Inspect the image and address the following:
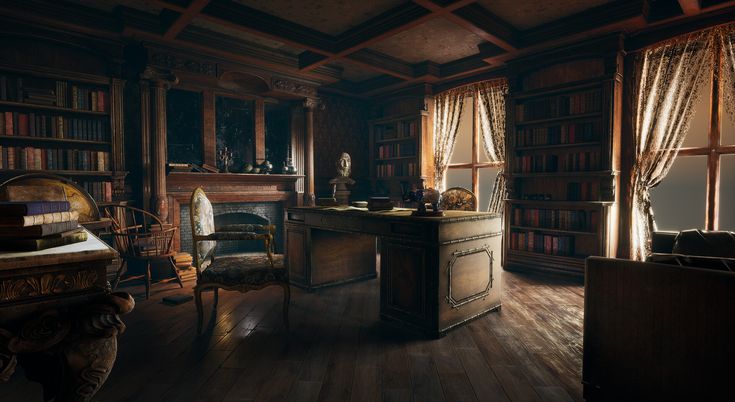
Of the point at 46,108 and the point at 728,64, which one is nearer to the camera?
the point at 728,64

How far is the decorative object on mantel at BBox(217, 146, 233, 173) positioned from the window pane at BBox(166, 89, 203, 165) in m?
0.30

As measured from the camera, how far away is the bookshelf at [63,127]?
164 inches

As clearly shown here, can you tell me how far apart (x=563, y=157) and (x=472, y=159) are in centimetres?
170

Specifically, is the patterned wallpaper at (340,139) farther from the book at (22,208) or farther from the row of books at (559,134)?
the book at (22,208)

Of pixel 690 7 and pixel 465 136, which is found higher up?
pixel 690 7

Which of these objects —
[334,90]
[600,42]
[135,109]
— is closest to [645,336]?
[600,42]

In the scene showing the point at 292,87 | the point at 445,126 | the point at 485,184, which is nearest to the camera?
the point at 292,87

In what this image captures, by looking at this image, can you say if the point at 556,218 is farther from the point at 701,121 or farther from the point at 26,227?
the point at 26,227

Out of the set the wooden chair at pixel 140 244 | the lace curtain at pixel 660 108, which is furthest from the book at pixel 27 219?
the lace curtain at pixel 660 108

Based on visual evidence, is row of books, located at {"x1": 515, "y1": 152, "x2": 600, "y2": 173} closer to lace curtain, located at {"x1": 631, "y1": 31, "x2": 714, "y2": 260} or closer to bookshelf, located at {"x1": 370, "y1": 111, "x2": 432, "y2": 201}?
lace curtain, located at {"x1": 631, "y1": 31, "x2": 714, "y2": 260}

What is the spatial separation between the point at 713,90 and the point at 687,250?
2.60 meters

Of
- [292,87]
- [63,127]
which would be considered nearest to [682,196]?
[292,87]

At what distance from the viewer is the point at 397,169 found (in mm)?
7312

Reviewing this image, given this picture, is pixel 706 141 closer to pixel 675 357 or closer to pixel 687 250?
pixel 687 250
